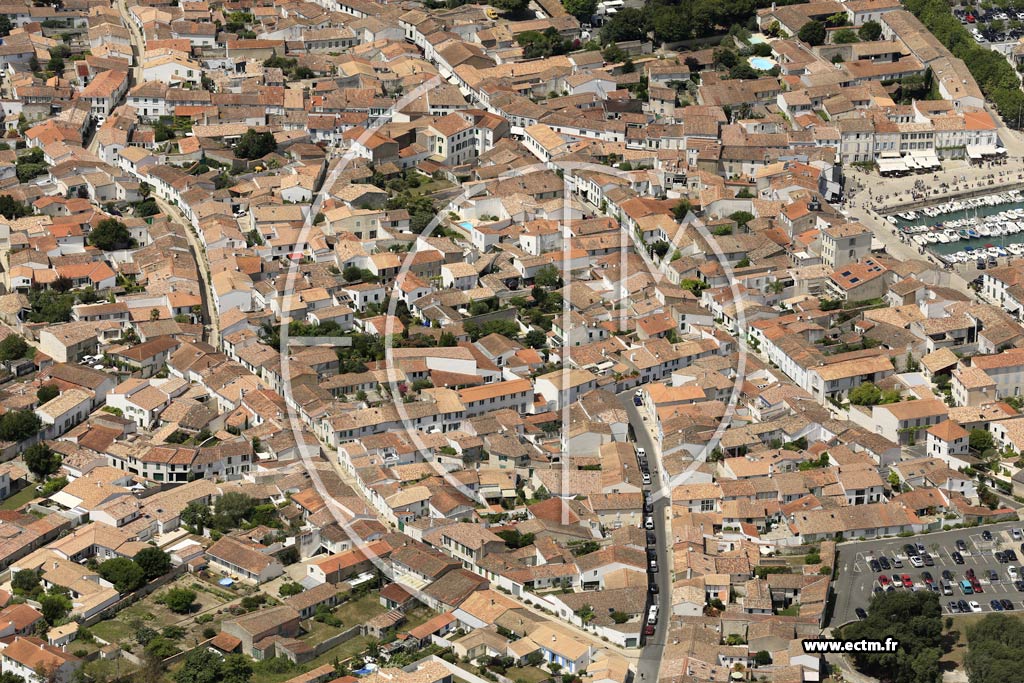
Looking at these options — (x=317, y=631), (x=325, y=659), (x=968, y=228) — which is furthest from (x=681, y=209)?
(x=325, y=659)

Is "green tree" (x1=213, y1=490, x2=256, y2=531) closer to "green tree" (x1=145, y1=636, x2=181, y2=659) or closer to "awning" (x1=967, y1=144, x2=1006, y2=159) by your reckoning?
"green tree" (x1=145, y1=636, x2=181, y2=659)

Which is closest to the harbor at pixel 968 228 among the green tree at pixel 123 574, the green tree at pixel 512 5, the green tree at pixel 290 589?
the green tree at pixel 512 5

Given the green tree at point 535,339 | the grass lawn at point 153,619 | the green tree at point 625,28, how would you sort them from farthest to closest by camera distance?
the green tree at point 625,28, the green tree at point 535,339, the grass lawn at point 153,619

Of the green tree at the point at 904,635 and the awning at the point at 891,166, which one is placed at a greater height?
the awning at the point at 891,166

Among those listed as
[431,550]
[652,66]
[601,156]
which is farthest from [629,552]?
[652,66]

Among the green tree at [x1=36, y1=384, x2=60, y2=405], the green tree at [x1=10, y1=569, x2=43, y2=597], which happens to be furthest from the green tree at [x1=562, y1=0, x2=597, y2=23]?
the green tree at [x1=10, y1=569, x2=43, y2=597]

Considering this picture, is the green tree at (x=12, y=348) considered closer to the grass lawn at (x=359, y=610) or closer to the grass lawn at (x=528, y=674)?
the grass lawn at (x=359, y=610)
